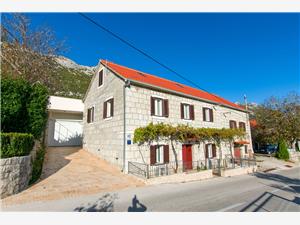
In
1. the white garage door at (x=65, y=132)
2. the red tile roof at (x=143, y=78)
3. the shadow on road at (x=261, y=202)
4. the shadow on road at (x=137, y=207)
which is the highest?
the red tile roof at (x=143, y=78)

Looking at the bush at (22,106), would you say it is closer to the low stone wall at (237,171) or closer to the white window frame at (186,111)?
the white window frame at (186,111)

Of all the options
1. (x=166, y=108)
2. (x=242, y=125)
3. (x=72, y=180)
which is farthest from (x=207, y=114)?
(x=72, y=180)

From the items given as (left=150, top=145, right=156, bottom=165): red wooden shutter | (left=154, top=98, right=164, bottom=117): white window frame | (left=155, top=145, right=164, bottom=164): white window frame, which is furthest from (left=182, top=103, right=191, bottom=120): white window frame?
(left=150, top=145, right=156, bottom=165): red wooden shutter

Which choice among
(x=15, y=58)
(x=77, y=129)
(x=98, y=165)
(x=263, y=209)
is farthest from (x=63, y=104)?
(x=263, y=209)

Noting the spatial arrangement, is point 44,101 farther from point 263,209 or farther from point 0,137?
point 263,209

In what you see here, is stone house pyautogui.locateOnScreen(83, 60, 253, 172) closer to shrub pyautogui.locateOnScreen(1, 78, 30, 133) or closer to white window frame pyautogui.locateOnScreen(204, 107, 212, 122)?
white window frame pyautogui.locateOnScreen(204, 107, 212, 122)

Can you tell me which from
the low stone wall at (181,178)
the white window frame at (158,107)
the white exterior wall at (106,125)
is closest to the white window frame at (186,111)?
the white window frame at (158,107)

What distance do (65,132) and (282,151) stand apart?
27285 millimetres

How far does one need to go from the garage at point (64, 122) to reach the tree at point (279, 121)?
2583cm

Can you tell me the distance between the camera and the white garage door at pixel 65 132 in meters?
19.4

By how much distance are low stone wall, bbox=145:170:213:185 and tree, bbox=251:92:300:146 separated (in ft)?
61.9

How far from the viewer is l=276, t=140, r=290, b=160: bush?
82.1 feet

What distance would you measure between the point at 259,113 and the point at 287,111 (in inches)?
149

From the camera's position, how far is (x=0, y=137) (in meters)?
7.13
